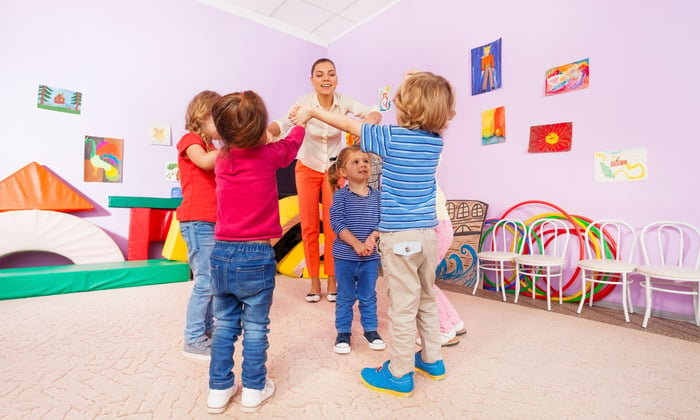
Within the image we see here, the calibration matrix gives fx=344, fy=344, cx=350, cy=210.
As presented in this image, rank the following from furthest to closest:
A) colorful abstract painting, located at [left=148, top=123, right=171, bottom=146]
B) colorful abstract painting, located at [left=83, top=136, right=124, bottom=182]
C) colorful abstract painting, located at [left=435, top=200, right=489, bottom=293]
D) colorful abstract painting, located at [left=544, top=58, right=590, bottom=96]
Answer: colorful abstract painting, located at [left=148, top=123, right=171, bottom=146] → colorful abstract painting, located at [left=83, top=136, right=124, bottom=182] → colorful abstract painting, located at [left=435, top=200, right=489, bottom=293] → colorful abstract painting, located at [left=544, top=58, right=590, bottom=96]

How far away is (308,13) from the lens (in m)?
3.56

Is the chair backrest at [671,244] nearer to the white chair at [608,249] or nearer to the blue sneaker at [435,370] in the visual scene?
the white chair at [608,249]

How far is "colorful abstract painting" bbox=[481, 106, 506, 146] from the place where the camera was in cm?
256

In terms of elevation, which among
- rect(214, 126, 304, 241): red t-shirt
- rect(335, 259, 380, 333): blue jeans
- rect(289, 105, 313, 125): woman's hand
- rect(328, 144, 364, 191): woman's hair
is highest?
rect(289, 105, 313, 125): woman's hand

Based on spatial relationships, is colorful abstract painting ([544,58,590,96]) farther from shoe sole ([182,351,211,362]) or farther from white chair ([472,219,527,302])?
shoe sole ([182,351,211,362])

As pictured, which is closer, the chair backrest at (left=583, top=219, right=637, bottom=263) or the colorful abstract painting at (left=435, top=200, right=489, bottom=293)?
the chair backrest at (left=583, top=219, right=637, bottom=263)

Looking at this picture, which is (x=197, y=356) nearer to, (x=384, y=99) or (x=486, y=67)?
(x=486, y=67)

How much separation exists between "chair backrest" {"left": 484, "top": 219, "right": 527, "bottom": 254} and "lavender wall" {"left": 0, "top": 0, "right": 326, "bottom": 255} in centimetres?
279

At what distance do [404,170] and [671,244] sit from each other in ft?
6.06

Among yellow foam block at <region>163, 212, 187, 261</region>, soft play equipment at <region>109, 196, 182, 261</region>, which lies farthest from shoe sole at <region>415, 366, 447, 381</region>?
soft play equipment at <region>109, 196, 182, 261</region>

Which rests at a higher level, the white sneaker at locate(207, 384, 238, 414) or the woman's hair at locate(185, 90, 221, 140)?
the woman's hair at locate(185, 90, 221, 140)

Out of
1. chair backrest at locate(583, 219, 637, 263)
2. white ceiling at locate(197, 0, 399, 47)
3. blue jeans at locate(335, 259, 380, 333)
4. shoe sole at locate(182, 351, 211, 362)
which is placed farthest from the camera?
white ceiling at locate(197, 0, 399, 47)

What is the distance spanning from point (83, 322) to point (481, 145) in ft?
9.00

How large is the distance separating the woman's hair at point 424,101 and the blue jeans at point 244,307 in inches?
23.3
